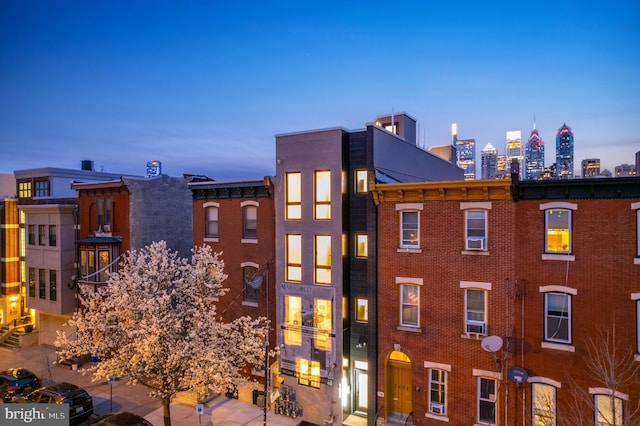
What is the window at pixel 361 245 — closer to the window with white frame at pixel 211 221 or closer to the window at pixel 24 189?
the window with white frame at pixel 211 221

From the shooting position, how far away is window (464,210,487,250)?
17927 mm

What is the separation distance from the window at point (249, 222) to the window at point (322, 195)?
448cm

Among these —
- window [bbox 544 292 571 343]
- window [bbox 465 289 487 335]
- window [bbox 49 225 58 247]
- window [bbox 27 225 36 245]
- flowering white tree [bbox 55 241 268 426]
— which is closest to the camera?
window [bbox 544 292 571 343]

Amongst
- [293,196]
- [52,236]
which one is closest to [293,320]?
[293,196]

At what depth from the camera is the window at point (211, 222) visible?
25531 mm

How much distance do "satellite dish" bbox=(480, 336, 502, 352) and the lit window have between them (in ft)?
24.5

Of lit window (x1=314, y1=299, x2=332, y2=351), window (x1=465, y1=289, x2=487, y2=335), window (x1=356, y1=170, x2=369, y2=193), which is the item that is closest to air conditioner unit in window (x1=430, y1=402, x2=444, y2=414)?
window (x1=465, y1=289, x2=487, y2=335)

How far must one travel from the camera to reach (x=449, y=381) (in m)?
18.4

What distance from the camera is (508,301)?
17.5 metres

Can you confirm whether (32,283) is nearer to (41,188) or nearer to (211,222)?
(41,188)

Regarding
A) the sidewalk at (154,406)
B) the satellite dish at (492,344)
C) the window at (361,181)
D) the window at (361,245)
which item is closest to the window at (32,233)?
the sidewalk at (154,406)

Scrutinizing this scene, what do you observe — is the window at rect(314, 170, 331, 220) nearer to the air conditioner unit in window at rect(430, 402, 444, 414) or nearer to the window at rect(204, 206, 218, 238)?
the window at rect(204, 206, 218, 238)

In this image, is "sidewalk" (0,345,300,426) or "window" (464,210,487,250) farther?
"sidewalk" (0,345,300,426)

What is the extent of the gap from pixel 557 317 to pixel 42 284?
34.8 meters
